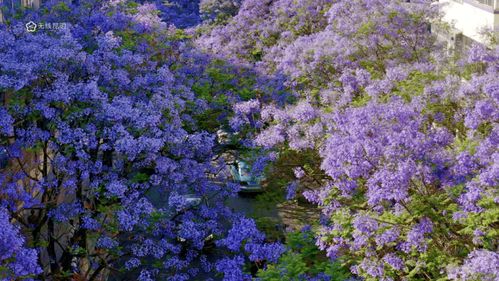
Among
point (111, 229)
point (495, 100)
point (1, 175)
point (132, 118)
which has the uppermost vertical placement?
point (495, 100)

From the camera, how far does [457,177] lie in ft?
34.2

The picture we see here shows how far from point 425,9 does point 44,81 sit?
927 centimetres

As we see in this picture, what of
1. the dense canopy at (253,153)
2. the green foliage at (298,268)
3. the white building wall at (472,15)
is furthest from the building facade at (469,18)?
the green foliage at (298,268)

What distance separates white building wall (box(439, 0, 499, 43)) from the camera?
2121cm

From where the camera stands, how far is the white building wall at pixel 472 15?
2121 centimetres

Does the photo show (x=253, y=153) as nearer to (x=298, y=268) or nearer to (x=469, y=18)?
(x=298, y=268)

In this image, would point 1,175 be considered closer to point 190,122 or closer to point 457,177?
point 190,122

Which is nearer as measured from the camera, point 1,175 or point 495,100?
point 495,100

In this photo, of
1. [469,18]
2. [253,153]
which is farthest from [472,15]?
[253,153]

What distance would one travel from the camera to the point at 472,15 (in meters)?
23.2

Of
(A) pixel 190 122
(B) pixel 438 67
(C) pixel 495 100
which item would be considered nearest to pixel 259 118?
(A) pixel 190 122

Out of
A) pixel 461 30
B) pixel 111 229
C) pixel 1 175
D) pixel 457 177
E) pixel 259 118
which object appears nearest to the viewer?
pixel 457 177

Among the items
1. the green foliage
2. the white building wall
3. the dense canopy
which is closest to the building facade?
the white building wall

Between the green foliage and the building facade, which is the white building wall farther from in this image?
the green foliage
